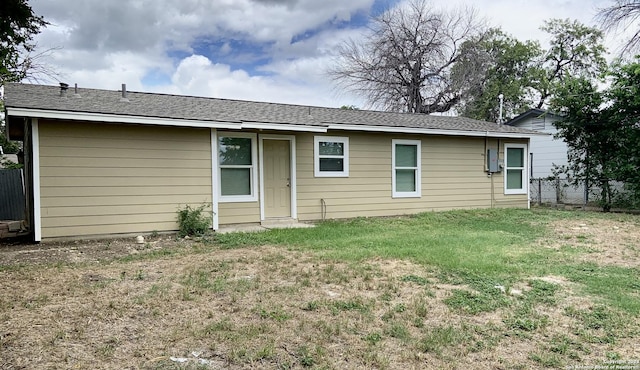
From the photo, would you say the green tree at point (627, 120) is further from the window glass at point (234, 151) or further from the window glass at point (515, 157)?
the window glass at point (234, 151)

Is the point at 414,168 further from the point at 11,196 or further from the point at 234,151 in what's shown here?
the point at 11,196

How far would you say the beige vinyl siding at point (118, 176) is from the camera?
6.81m

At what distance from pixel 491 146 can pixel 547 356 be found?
406 inches

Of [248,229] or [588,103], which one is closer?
[248,229]

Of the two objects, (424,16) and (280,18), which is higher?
(424,16)

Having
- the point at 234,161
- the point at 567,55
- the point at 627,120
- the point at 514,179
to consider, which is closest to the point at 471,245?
the point at 234,161

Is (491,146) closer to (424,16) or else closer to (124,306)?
(124,306)

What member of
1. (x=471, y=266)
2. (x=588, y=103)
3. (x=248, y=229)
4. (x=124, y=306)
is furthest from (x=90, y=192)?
(x=588, y=103)

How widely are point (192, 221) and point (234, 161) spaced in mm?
1831

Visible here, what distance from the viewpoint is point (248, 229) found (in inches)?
323

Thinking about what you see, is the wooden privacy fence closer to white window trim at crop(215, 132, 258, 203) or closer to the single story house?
white window trim at crop(215, 132, 258, 203)

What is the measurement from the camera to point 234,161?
28.9 feet

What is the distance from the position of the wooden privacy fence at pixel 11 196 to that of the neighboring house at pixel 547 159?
640 inches

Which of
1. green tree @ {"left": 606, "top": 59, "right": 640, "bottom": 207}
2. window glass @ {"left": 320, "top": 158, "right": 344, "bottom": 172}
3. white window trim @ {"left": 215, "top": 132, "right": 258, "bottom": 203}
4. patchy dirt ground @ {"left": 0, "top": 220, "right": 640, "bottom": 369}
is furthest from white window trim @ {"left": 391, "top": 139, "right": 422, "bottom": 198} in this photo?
green tree @ {"left": 606, "top": 59, "right": 640, "bottom": 207}
